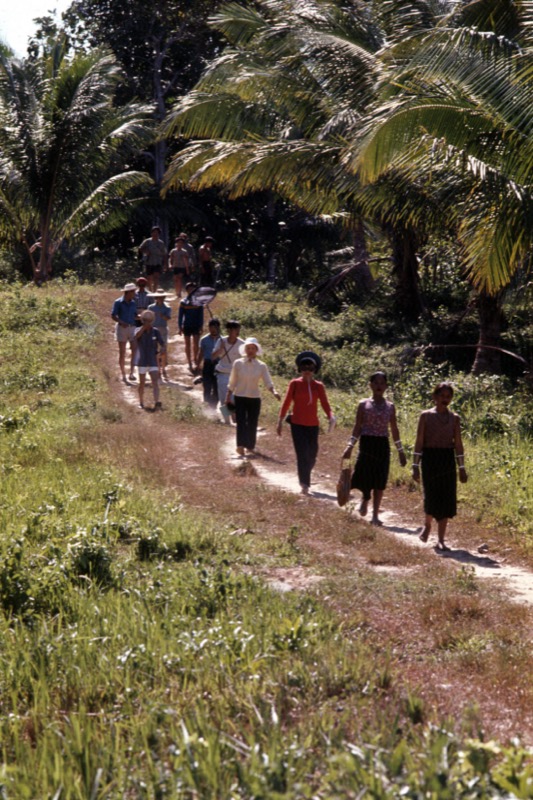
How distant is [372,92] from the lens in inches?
595

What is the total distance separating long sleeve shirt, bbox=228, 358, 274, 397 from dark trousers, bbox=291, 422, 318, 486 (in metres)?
1.41

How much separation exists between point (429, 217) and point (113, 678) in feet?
35.8

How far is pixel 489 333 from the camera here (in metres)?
16.8

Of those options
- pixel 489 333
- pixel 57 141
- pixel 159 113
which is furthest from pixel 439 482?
pixel 159 113

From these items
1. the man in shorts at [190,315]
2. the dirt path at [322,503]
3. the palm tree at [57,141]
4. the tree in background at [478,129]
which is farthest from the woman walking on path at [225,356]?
the palm tree at [57,141]

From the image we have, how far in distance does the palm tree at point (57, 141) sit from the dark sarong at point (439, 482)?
17.5m

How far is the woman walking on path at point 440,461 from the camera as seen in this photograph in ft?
30.4

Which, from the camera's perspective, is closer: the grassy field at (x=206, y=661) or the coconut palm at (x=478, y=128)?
the grassy field at (x=206, y=661)

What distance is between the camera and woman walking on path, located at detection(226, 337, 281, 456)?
12.5m

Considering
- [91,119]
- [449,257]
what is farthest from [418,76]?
[91,119]

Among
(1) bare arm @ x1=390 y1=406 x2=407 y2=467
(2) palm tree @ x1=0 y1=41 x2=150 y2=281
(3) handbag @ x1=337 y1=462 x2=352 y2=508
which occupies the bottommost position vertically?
(3) handbag @ x1=337 y1=462 x2=352 y2=508

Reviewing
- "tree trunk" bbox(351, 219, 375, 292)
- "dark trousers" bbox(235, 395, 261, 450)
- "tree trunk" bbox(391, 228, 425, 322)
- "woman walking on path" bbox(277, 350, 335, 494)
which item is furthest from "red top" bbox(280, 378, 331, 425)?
"tree trunk" bbox(351, 219, 375, 292)

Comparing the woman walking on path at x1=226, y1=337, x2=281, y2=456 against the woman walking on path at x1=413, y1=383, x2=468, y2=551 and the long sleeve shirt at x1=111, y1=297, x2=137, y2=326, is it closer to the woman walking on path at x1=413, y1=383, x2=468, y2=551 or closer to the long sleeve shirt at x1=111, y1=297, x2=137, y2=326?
the woman walking on path at x1=413, y1=383, x2=468, y2=551

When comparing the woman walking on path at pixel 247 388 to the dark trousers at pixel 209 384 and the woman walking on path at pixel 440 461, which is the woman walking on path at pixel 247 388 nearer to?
the dark trousers at pixel 209 384
